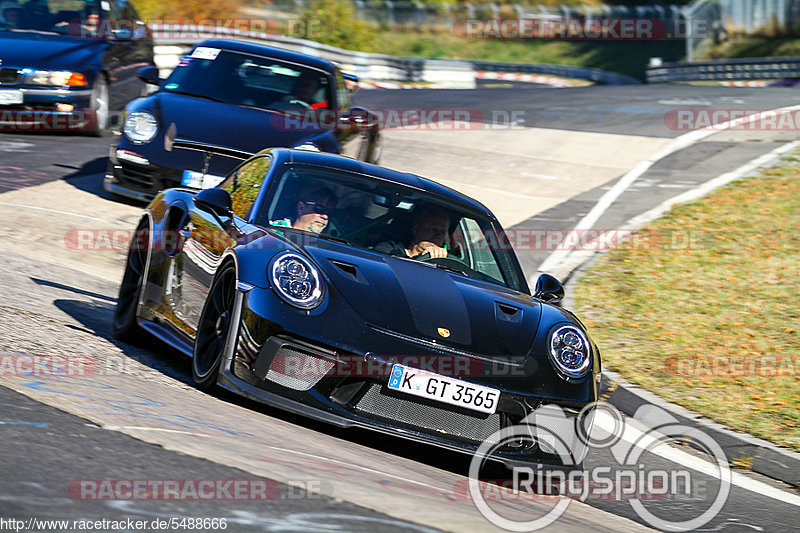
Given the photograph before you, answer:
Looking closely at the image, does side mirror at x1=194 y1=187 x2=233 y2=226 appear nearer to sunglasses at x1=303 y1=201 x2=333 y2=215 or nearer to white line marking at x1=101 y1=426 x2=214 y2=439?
sunglasses at x1=303 y1=201 x2=333 y2=215

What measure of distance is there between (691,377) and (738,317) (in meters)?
1.64

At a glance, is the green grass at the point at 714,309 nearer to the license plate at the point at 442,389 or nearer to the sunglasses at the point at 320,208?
the license plate at the point at 442,389

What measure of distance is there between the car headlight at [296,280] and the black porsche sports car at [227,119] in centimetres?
480

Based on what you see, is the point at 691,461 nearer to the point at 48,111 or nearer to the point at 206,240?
the point at 206,240

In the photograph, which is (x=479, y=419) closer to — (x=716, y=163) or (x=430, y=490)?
(x=430, y=490)

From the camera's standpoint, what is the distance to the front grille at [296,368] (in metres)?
4.98

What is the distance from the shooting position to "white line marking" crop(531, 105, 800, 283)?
11.4 meters

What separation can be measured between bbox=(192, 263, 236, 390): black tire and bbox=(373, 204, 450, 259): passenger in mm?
995

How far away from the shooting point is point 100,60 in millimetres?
13461

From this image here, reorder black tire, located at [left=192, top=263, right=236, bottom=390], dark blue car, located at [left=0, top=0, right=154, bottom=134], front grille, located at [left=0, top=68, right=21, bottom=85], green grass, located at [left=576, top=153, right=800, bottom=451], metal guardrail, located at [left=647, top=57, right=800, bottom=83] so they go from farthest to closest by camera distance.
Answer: metal guardrail, located at [left=647, top=57, right=800, bottom=83] < dark blue car, located at [left=0, top=0, right=154, bottom=134] < front grille, located at [left=0, top=68, right=21, bottom=85] < green grass, located at [left=576, top=153, right=800, bottom=451] < black tire, located at [left=192, top=263, right=236, bottom=390]

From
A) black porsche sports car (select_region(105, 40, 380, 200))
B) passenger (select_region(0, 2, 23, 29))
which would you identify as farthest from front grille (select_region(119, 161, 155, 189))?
passenger (select_region(0, 2, 23, 29))

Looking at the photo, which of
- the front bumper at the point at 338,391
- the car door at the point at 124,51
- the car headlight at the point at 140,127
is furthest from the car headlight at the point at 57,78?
the front bumper at the point at 338,391

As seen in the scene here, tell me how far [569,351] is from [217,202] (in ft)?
6.53

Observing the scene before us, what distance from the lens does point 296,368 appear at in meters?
5.00
